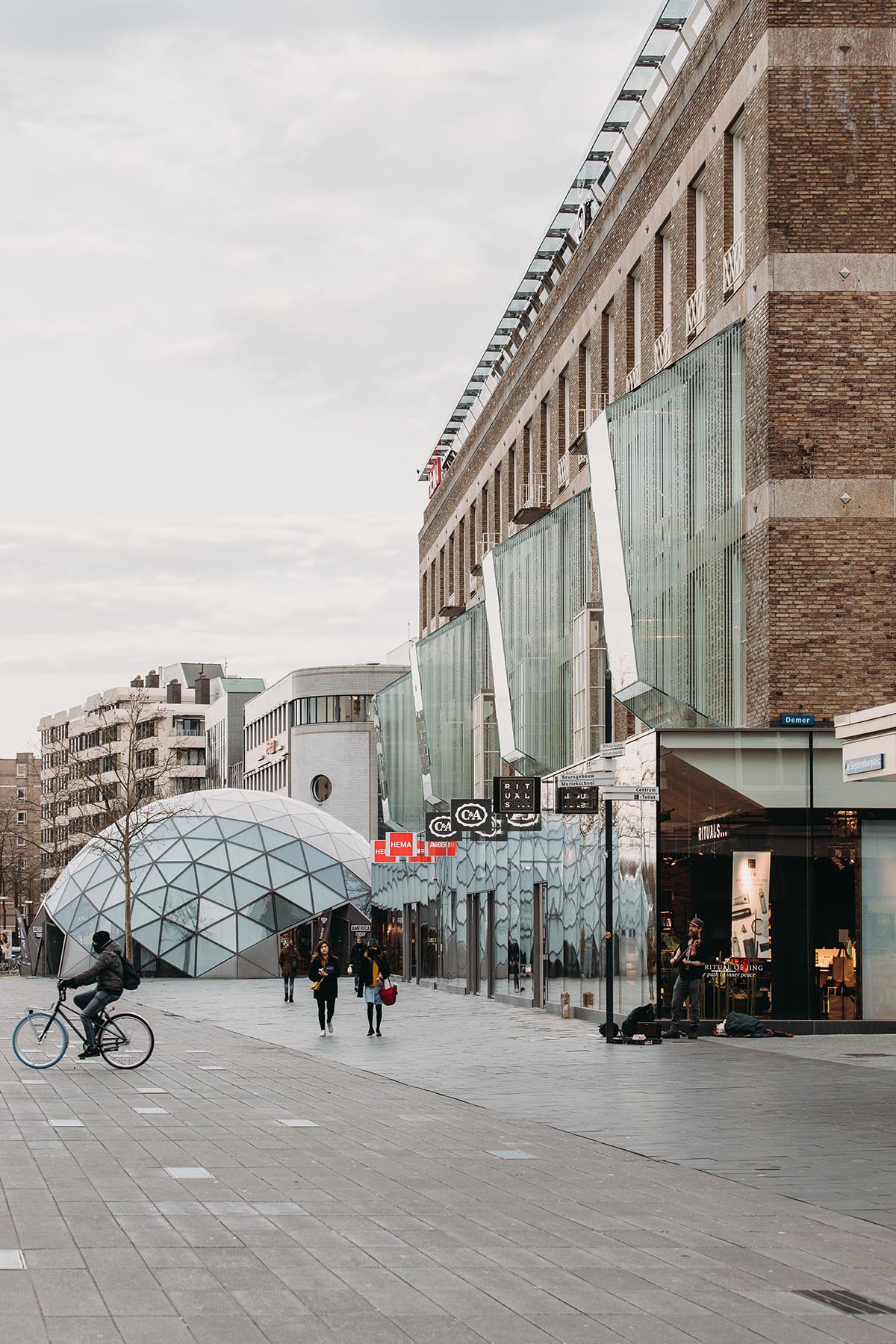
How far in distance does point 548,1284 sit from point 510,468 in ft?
137

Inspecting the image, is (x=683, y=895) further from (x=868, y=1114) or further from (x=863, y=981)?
(x=868, y=1114)

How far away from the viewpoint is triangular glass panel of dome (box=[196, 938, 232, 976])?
62438 millimetres

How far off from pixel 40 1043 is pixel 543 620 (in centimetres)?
2050

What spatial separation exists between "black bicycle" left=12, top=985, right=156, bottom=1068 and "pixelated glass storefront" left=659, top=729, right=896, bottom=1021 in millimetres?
8855

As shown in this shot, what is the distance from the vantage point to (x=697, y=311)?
31516 mm

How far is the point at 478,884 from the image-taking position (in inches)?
1800

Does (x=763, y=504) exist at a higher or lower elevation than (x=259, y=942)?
higher

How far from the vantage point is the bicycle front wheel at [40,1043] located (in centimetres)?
2202

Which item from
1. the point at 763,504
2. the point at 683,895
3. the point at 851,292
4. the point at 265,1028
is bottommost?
the point at 265,1028

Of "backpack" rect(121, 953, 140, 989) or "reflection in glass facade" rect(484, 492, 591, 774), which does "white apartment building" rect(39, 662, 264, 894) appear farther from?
"backpack" rect(121, 953, 140, 989)

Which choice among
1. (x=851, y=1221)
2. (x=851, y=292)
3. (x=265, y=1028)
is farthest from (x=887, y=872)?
(x=851, y=1221)

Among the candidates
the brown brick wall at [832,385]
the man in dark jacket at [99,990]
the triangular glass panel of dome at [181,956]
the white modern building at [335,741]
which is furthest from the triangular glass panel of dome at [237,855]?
the man in dark jacket at [99,990]

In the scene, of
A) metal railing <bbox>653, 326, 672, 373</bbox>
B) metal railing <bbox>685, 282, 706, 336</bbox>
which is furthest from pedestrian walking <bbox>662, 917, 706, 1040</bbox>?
metal railing <bbox>653, 326, 672, 373</bbox>

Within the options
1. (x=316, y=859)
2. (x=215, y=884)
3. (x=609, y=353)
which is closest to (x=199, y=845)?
(x=215, y=884)
